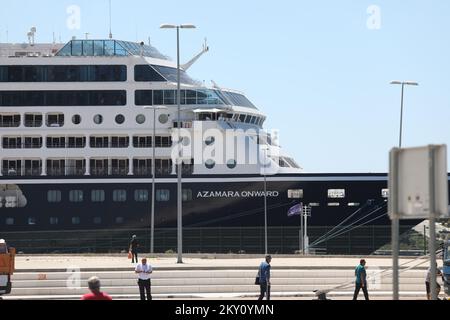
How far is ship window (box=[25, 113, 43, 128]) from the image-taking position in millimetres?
47844

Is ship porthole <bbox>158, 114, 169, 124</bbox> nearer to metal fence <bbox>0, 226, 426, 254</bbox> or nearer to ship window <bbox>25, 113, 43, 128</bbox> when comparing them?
metal fence <bbox>0, 226, 426, 254</bbox>

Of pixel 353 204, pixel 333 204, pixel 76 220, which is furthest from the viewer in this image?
pixel 76 220

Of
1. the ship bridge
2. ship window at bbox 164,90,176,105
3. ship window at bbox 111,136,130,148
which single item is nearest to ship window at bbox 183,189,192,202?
ship window at bbox 111,136,130,148

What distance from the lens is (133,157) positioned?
155 feet

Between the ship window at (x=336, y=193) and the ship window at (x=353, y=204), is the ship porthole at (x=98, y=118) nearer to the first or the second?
the ship window at (x=336, y=193)

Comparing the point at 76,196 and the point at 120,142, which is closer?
the point at 76,196

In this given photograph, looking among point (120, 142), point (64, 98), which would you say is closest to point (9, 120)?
point (64, 98)

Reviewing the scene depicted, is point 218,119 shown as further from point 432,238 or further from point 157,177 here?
point 432,238

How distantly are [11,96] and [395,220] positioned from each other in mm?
39946

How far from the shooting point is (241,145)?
47.4 meters

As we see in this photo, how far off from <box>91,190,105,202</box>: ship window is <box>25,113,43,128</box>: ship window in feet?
13.6

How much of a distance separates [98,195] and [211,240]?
224 inches

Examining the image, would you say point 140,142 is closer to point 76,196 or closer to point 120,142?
point 120,142
